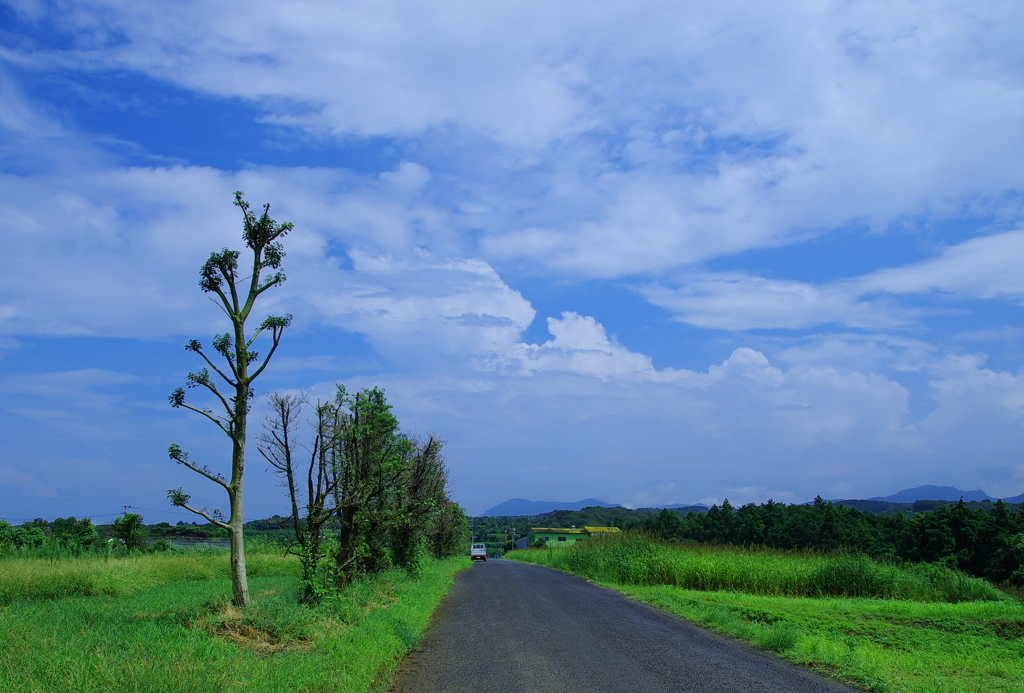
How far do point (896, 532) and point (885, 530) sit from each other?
333cm

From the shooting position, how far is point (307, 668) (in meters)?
7.00

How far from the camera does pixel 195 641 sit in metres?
7.32

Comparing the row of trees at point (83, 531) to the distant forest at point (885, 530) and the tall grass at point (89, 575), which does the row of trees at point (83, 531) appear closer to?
the tall grass at point (89, 575)

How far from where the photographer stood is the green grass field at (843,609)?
8.78m

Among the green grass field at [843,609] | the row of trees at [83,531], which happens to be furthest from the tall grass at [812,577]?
the row of trees at [83,531]

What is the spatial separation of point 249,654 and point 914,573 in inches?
867

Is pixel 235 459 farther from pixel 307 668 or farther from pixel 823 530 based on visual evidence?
pixel 823 530

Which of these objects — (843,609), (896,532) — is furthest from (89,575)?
(896,532)

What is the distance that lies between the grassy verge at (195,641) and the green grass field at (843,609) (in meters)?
5.84

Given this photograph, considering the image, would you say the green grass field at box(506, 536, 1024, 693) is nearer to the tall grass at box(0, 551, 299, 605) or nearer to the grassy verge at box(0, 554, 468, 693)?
the grassy verge at box(0, 554, 468, 693)

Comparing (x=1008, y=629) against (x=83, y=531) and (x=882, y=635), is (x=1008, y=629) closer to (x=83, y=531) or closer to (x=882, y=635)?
(x=882, y=635)

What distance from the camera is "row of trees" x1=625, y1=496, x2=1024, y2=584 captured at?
28.5 meters

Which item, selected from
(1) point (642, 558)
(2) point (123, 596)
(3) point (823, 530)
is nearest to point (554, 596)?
(1) point (642, 558)

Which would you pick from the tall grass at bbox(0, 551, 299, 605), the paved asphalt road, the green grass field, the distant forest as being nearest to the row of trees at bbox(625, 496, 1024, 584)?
the distant forest
